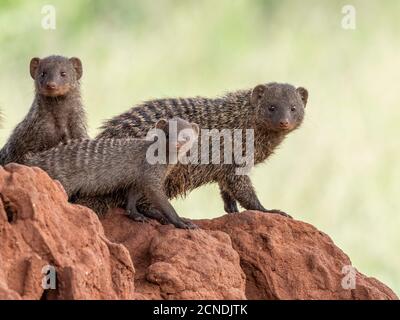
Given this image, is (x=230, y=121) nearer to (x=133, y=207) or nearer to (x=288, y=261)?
(x=133, y=207)

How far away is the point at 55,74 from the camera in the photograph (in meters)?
8.22

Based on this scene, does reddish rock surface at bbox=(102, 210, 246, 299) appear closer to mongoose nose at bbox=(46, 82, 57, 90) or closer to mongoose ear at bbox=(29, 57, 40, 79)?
mongoose nose at bbox=(46, 82, 57, 90)

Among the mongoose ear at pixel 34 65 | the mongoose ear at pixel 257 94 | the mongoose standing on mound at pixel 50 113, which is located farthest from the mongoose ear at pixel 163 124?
the mongoose ear at pixel 257 94

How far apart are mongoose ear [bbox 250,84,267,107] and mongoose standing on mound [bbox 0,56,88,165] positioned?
129 centimetres

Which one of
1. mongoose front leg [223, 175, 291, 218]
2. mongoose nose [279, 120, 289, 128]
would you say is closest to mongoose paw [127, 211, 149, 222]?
mongoose front leg [223, 175, 291, 218]

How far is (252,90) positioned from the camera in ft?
29.1

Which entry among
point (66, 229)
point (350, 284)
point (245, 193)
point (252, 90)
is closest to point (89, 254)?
point (66, 229)

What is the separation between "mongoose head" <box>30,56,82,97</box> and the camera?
8.19 meters

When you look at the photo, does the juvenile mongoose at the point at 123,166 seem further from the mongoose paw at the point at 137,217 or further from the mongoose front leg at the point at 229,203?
the mongoose front leg at the point at 229,203

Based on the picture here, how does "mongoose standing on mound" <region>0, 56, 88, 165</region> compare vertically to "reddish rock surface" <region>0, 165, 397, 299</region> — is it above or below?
above

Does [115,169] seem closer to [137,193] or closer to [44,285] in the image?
[137,193]

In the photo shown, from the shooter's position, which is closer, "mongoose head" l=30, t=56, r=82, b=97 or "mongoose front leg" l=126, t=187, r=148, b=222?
"mongoose front leg" l=126, t=187, r=148, b=222

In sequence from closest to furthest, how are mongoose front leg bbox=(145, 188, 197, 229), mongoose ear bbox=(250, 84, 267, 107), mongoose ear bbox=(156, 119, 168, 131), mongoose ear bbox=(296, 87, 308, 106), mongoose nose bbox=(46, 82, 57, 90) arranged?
mongoose front leg bbox=(145, 188, 197, 229)
mongoose ear bbox=(156, 119, 168, 131)
mongoose nose bbox=(46, 82, 57, 90)
mongoose ear bbox=(250, 84, 267, 107)
mongoose ear bbox=(296, 87, 308, 106)
